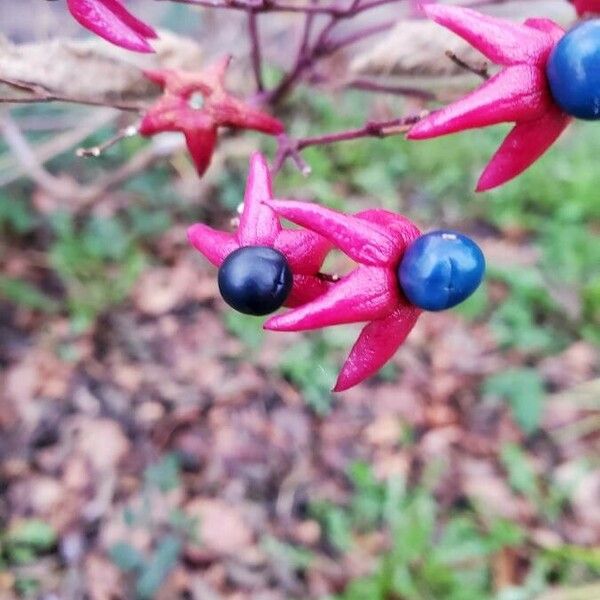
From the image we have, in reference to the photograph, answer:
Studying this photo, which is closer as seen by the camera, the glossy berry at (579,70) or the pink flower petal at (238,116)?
the glossy berry at (579,70)

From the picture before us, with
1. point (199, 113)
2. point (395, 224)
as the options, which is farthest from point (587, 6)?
point (199, 113)

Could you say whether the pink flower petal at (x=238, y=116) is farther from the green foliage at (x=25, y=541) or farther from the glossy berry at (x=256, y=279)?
the green foliage at (x=25, y=541)

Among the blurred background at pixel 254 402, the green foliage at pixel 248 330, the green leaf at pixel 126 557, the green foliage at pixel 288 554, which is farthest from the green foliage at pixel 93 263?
the green foliage at pixel 288 554

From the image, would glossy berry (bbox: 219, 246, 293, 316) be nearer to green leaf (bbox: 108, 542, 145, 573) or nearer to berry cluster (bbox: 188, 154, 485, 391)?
berry cluster (bbox: 188, 154, 485, 391)

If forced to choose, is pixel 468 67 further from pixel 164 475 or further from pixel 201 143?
pixel 164 475

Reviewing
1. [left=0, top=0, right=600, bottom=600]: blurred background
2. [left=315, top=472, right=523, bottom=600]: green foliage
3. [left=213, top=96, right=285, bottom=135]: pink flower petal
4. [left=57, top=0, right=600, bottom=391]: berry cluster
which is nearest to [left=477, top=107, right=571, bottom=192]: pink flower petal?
[left=57, top=0, right=600, bottom=391]: berry cluster

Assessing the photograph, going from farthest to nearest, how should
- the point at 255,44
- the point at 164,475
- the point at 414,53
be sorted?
the point at 164,475, the point at 414,53, the point at 255,44
